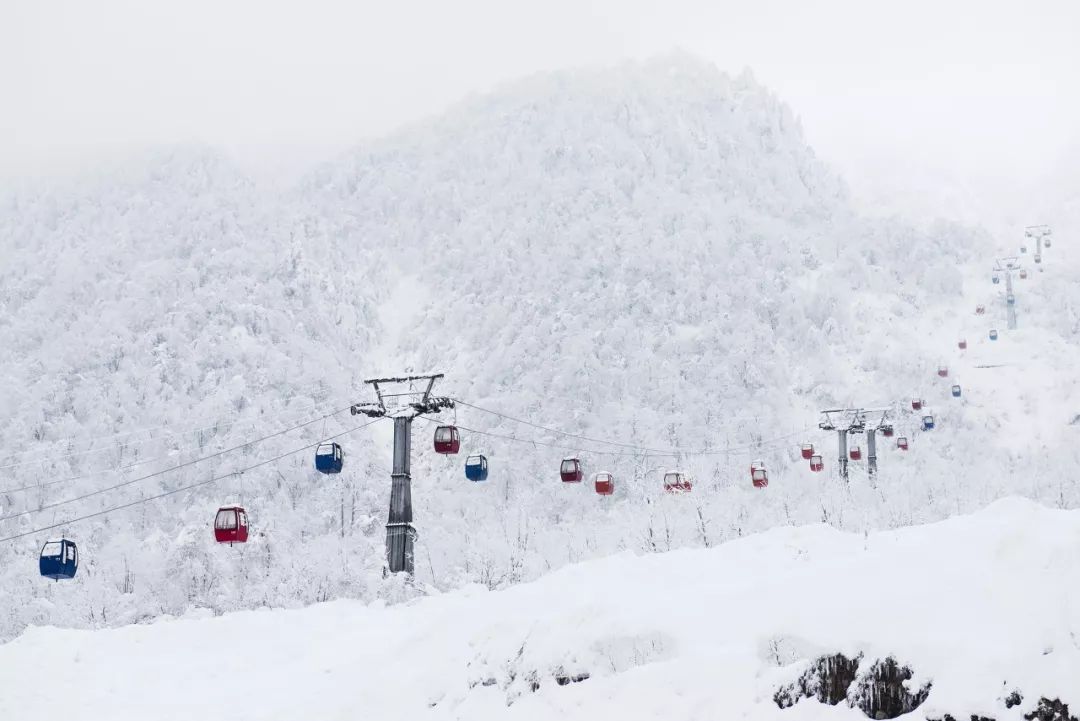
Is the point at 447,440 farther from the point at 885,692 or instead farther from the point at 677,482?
the point at 885,692

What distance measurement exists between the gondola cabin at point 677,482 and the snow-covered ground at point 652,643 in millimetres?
18369

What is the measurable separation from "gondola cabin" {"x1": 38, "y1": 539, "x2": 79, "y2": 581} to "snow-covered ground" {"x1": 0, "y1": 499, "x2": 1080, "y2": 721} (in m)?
7.99

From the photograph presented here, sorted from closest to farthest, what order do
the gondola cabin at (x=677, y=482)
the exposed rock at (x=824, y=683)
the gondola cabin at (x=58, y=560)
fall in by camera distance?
the exposed rock at (x=824, y=683)
the gondola cabin at (x=58, y=560)
the gondola cabin at (x=677, y=482)

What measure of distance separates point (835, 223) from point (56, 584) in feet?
340

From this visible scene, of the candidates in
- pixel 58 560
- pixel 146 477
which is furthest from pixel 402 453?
pixel 146 477

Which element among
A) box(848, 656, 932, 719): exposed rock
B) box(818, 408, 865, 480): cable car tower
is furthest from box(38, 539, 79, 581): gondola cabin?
box(818, 408, 865, 480): cable car tower

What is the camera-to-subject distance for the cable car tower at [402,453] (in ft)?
81.9

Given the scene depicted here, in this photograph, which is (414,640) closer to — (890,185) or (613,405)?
(613,405)

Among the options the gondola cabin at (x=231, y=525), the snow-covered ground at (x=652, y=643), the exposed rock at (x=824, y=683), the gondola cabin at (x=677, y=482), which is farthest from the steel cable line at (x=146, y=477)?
the exposed rock at (x=824, y=683)

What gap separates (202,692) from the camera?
1484cm

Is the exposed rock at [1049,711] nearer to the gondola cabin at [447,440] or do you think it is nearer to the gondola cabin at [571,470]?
the gondola cabin at [447,440]

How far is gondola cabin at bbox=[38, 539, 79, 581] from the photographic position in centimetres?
2441

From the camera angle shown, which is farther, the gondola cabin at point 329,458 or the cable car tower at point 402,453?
the gondola cabin at point 329,458

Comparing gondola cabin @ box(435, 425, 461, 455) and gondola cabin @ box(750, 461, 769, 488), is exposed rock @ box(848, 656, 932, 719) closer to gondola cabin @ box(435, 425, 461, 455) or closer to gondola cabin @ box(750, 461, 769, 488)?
gondola cabin @ box(435, 425, 461, 455)
